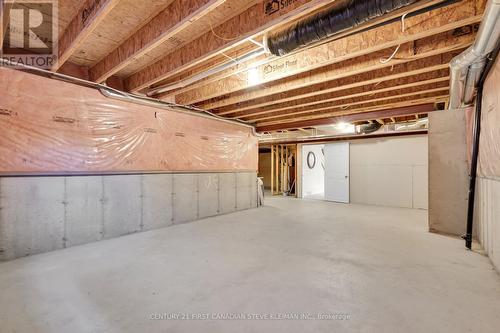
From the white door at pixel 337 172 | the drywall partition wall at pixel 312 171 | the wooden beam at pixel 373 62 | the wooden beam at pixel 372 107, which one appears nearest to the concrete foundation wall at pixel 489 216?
the wooden beam at pixel 373 62

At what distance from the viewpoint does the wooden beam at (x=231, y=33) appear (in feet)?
6.19

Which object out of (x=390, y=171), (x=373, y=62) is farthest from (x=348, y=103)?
(x=390, y=171)

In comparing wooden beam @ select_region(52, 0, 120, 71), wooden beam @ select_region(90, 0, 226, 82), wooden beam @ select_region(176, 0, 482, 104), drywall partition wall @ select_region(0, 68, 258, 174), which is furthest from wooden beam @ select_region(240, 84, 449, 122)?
wooden beam @ select_region(52, 0, 120, 71)

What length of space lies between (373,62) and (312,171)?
623cm

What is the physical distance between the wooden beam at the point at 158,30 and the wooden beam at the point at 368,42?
132cm

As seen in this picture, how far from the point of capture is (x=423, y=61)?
9.15 feet

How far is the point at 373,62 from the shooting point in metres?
2.73

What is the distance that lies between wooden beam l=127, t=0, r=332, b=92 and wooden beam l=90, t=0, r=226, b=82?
1.23 ft
